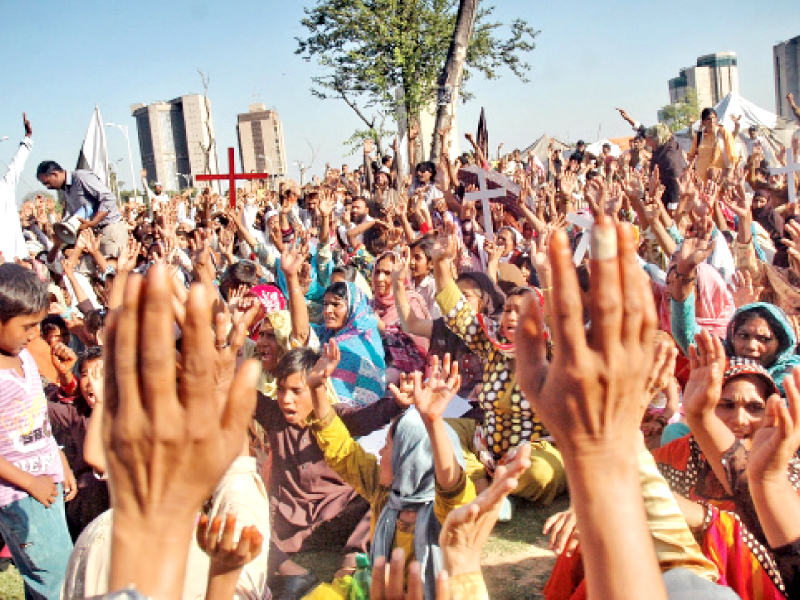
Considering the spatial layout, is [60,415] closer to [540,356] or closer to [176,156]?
[540,356]

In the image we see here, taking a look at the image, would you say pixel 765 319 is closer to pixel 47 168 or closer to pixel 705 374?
pixel 705 374

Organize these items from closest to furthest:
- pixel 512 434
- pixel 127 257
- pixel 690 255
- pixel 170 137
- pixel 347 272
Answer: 1. pixel 690 255
2. pixel 512 434
3. pixel 127 257
4. pixel 347 272
5. pixel 170 137

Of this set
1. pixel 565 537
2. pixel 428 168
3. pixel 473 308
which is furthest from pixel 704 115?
pixel 565 537

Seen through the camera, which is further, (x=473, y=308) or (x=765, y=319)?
(x=473, y=308)

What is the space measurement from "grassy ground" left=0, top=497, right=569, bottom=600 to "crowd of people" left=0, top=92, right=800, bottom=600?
3.6 inches

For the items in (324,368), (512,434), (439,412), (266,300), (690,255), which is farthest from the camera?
(266,300)

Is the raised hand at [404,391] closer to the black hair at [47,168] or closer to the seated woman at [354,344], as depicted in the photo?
the seated woman at [354,344]

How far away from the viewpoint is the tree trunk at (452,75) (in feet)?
38.8

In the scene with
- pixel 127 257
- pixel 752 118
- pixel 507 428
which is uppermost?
pixel 752 118

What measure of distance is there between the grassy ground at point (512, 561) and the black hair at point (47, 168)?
518 centimetres

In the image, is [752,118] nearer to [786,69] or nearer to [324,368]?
[324,368]

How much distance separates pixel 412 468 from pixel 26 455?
1.44 m

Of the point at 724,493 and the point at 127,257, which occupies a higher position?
the point at 127,257

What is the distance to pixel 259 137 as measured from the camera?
67.6 meters
